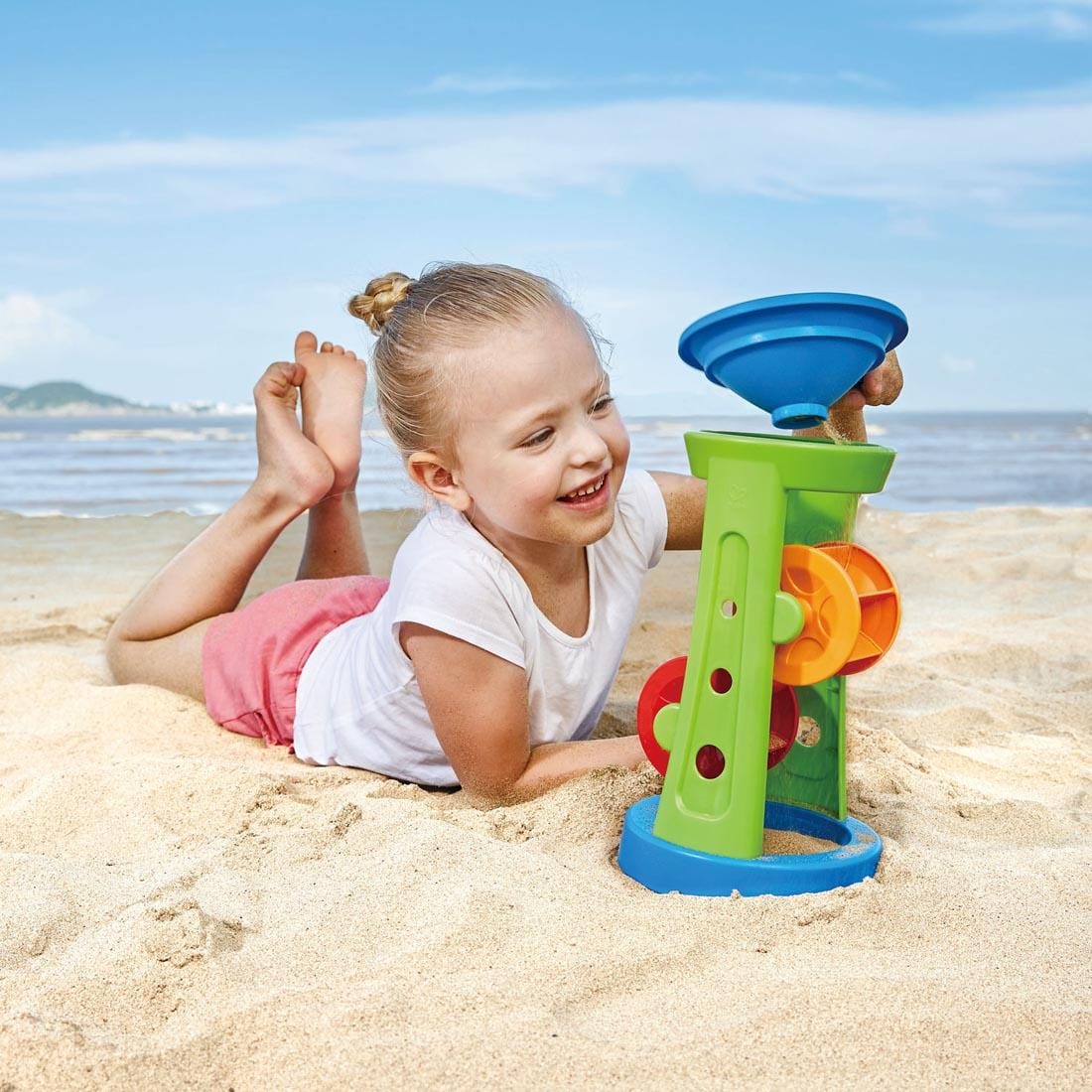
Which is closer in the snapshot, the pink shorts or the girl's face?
the girl's face

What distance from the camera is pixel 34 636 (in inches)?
139

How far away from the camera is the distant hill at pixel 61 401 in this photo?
129ft

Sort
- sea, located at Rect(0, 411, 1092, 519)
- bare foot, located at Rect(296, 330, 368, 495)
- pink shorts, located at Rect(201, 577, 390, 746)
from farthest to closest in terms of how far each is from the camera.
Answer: sea, located at Rect(0, 411, 1092, 519) < bare foot, located at Rect(296, 330, 368, 495) < pink shorts, located at Rect(201, 577, 390, 746)

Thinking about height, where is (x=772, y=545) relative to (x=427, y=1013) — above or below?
above

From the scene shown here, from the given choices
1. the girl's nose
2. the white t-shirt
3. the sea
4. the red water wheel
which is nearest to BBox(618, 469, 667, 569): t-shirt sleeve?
the white t-shirt

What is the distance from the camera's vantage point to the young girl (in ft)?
6.41

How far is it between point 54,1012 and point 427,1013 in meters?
0.41

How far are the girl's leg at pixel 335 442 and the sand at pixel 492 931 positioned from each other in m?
0.67

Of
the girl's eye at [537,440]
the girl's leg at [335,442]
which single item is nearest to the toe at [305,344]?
the girl's leg at [335,442]

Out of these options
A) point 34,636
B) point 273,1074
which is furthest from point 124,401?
point 273,1074

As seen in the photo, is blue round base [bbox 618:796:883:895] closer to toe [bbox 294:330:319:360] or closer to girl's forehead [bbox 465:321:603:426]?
girl's forehead [bbox 465:321:603:426]

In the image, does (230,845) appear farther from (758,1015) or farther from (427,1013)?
(758,1015)

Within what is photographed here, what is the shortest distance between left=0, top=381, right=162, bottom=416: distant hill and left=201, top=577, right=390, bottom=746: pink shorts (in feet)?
127

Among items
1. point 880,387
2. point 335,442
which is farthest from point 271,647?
point 880,387
